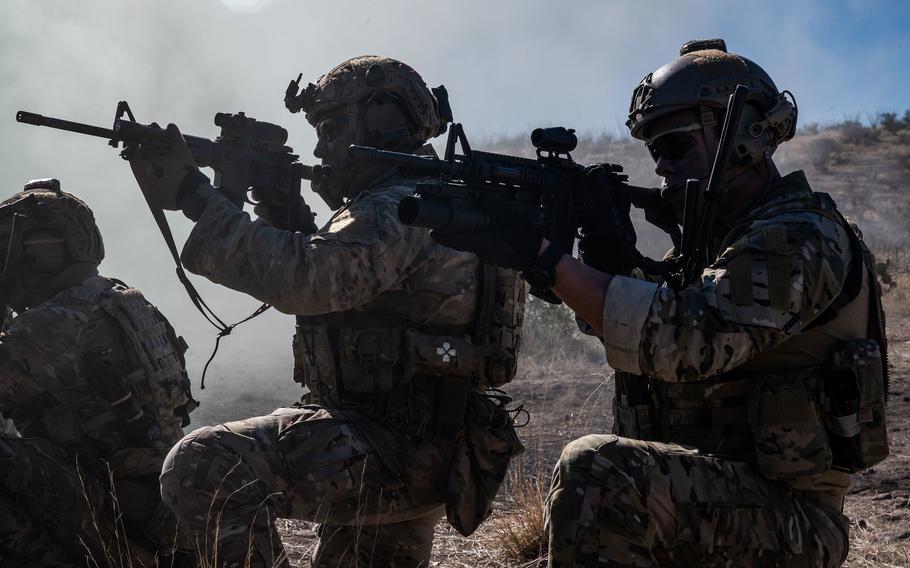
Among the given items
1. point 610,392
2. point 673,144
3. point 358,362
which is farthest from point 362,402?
point 610,392

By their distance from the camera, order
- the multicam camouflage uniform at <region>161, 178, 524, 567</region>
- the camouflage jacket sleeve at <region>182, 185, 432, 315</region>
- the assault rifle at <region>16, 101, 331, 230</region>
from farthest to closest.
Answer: the assault rifle at <region>16, 101, 331, 230</region> → the camouflage jacket sleeve at <region>182, 185, 432, 315</region> → the multicam camouflage uniform at <region>161, 178, 524, 567</region>

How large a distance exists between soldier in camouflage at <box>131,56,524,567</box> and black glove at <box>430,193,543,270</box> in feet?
2.77

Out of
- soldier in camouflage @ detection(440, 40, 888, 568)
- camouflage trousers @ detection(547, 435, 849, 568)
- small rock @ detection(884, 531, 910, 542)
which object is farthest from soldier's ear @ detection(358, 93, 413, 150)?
small rock @ detection(884, 531, 910, 542)

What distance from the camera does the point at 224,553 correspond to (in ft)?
10.9

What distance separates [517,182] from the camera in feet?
10.5

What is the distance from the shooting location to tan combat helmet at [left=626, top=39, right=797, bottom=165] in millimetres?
3334

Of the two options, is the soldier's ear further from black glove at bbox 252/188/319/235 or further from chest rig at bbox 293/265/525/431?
chest rig at bbox 293/265/525/431

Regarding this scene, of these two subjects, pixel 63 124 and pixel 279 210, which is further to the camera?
pixel 279 210

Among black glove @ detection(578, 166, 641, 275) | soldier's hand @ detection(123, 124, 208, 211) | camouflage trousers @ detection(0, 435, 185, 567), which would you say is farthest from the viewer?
camouflage trousers @ detection(0, 435, 185, 567)

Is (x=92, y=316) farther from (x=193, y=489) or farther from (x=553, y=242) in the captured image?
(x=553, y=242)

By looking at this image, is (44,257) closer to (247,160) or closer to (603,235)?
(247,160)

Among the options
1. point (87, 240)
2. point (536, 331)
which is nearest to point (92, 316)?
point (87, 240)

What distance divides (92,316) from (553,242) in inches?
128

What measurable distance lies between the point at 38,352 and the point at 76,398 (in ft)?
Result: 1.25
